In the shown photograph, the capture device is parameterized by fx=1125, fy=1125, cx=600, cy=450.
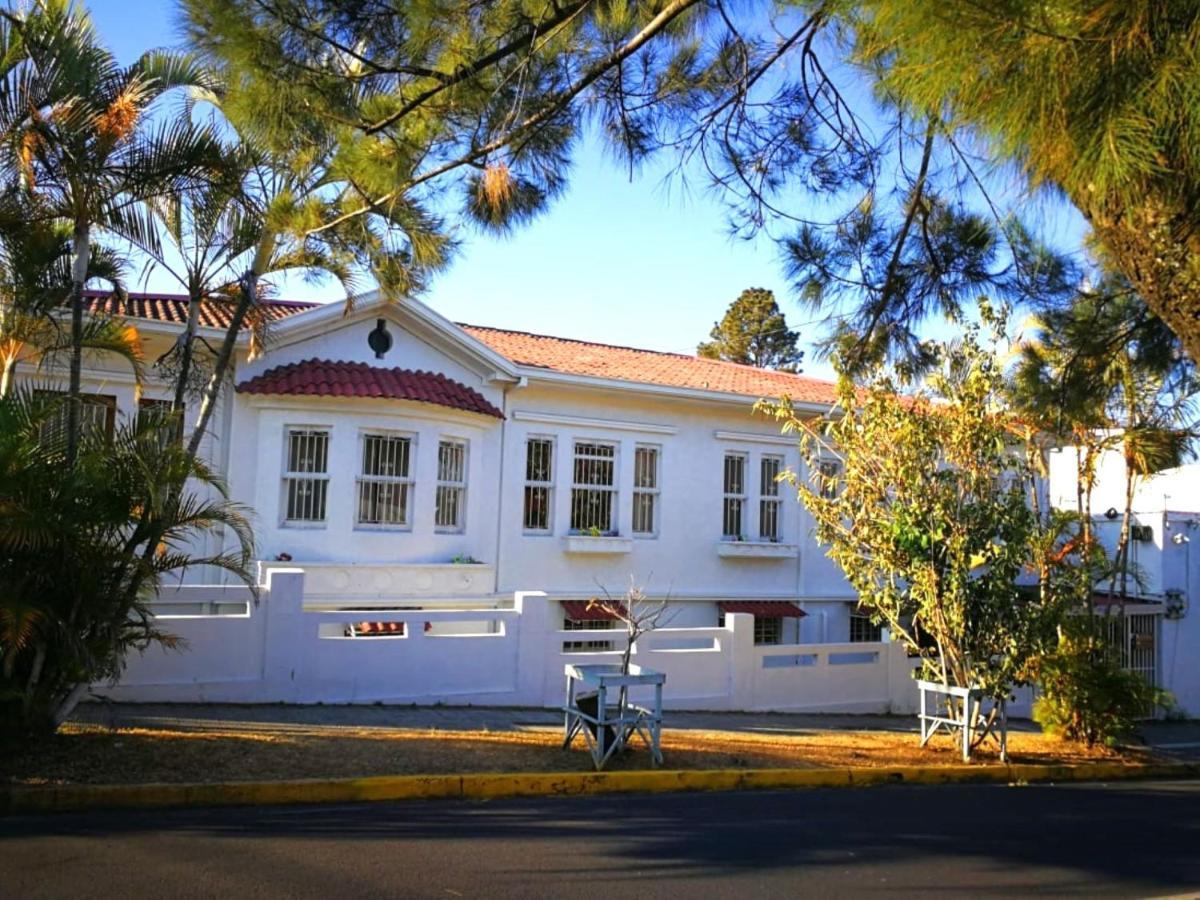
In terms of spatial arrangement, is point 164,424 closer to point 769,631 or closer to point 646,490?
point 646,490

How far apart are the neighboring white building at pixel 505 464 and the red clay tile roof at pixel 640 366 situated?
0.29ft

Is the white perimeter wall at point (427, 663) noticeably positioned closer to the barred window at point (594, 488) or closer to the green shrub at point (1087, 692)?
the green shrub at point (1087, 692)

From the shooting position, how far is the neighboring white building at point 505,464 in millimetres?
15594

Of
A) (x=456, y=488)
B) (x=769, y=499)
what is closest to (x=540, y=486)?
(x=456, y=488)

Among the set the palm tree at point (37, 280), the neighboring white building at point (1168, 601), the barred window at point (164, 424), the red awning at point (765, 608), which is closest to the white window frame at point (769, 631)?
the red awning at point (765, 608)

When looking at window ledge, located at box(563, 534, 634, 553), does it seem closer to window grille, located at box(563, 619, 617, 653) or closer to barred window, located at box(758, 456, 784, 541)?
window grille, located at box(563, 619, 617, 653)

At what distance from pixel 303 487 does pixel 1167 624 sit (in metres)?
15.7

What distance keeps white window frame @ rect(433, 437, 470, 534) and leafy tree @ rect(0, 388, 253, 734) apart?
767 cm

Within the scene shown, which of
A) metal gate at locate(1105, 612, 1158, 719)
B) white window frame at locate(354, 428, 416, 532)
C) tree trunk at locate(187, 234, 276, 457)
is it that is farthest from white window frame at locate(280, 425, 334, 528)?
metal gate at locate(1105, 612, 1158, 719)

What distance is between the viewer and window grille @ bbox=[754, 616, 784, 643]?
2098 cm

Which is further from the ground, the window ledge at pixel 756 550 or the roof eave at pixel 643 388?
the roof eave at pixel 643 388

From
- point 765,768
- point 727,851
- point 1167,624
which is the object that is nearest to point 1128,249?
point 727,851

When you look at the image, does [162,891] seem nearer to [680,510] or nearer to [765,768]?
[765,768]

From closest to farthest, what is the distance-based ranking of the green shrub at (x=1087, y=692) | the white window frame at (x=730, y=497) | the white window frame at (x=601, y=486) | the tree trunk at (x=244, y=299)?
the tree trunk at (x=244, y=299)
the green shrub at (x=1087, y=692)
the white window frame at (x=601, y=486)
the white window frame at (x=730, y=497)
